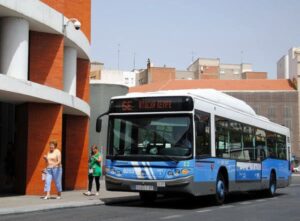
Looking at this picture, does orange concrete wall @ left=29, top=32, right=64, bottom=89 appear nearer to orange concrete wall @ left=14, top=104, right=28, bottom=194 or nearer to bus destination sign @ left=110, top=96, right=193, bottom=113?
orange concrete wall @ left=14, top=104, right=28, bottom=194

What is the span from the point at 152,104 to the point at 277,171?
31.9 ft

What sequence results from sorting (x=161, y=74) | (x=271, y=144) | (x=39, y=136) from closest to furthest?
(x=39, y=136) < (x=271, y=144) < (x=161, y=74)

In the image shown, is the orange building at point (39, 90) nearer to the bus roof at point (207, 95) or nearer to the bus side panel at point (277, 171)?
the bus roof at point (207, 95)

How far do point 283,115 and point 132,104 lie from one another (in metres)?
101

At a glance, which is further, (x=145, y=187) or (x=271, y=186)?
(x=271, y=186)

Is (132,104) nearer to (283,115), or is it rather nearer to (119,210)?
(119,210)

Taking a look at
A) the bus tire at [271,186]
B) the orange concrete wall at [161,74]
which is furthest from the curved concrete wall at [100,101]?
the orange concrete wall at [161,74]

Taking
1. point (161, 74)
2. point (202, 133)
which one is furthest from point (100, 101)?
point (161, 74)

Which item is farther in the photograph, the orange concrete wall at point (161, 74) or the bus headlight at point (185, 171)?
the orange concrete wall at point (161, 74)

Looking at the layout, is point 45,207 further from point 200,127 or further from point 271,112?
point 271,112

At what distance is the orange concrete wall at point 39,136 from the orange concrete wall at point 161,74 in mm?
105259

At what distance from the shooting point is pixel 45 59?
20.5 m

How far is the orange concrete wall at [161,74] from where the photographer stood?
413 ft

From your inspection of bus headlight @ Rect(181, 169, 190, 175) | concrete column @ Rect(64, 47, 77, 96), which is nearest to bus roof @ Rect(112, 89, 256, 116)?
bus headlight @ Rect(181, 169, 190, 175)
